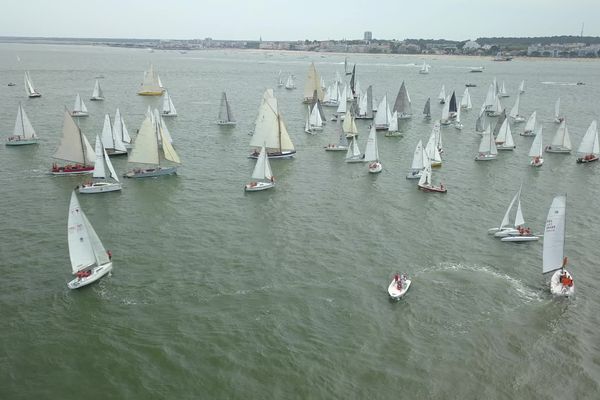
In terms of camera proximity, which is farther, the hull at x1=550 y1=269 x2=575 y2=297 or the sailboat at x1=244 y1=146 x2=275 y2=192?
the sailboat at x1=244 y1=146 x2=275 y2=192

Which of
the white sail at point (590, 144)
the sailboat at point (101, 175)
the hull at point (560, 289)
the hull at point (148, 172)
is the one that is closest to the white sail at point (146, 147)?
the hull at point (148, 172)

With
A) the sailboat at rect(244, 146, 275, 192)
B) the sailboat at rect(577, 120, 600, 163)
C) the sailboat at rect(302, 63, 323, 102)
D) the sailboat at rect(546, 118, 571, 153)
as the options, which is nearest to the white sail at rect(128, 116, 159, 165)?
the sailboat at rect(244, 146, 275, 192)

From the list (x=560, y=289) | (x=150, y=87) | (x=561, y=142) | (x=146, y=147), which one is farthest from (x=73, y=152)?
(x=150, y=87)

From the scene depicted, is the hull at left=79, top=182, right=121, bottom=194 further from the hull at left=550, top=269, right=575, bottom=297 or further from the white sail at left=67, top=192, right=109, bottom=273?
the hull at left=550, top=269, right=575, bottom=297

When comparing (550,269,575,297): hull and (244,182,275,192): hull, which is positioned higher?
(244,182,275,192): hull

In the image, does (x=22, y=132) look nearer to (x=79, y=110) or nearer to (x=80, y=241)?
(x=79, y=110)

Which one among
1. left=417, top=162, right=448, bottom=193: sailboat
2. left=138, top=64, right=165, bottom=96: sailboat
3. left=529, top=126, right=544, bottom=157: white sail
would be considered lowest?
left=417, top=162, right=448, bottom=193: sailboat
